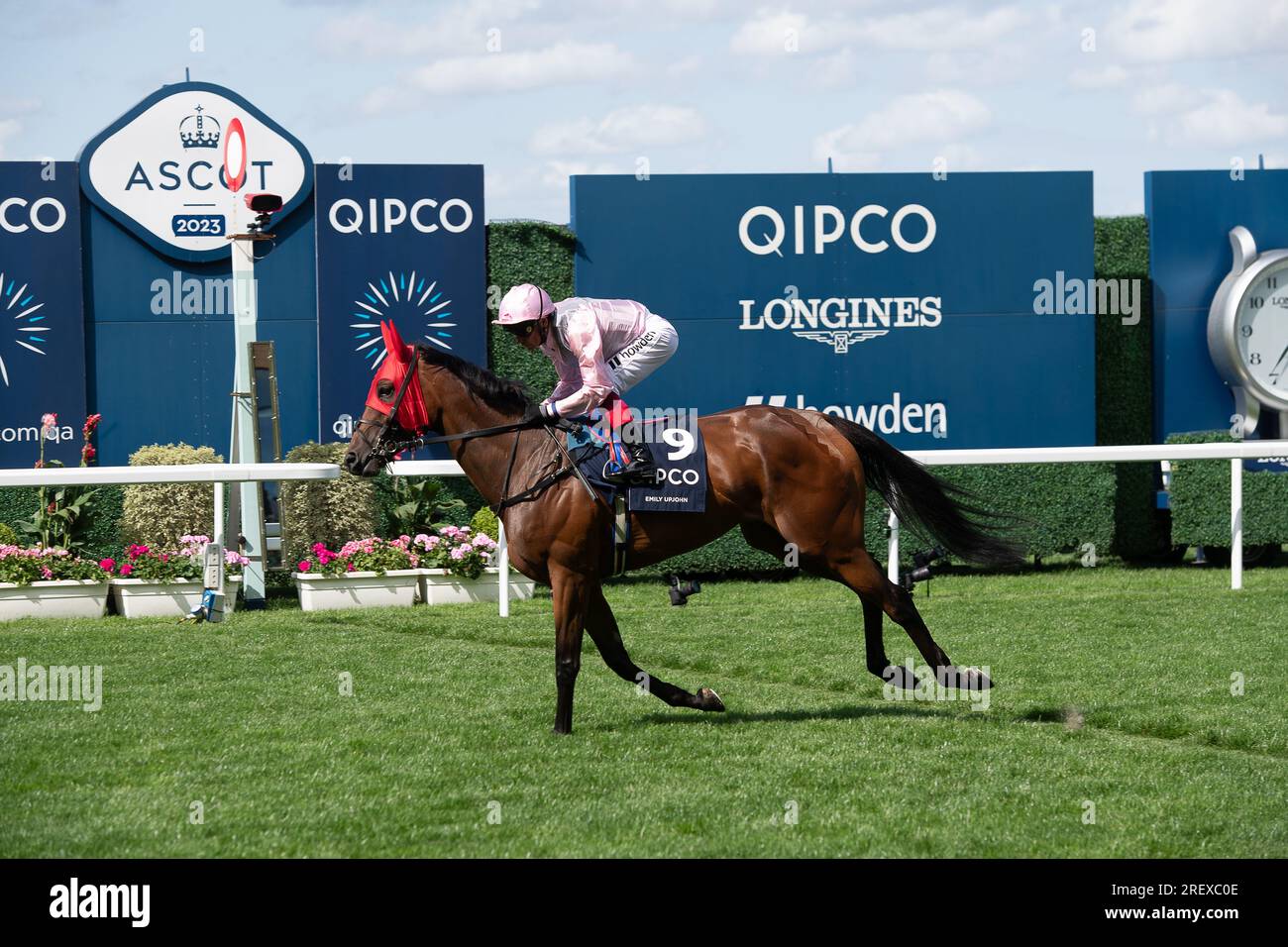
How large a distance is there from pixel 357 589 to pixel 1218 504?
6899mm

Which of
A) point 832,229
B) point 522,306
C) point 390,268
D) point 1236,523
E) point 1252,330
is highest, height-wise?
point 832,229

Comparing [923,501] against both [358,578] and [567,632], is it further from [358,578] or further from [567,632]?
[358,578]

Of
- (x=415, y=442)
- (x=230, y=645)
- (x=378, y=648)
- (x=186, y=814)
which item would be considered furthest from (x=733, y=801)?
(x=230, y=645)

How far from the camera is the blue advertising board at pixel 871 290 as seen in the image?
1169cm

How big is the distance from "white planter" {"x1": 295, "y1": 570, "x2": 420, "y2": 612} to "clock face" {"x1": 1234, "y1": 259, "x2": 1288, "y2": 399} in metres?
7.11

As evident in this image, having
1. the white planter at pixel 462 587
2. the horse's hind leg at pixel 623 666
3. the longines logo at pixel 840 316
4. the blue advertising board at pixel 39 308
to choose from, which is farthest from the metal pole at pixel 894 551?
the blue advertising board at pixel 39 308

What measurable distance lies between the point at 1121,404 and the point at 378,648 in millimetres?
7333

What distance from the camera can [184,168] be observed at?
11.3 m

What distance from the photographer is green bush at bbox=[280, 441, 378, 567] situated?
10.7m

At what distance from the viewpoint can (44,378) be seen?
11.0m

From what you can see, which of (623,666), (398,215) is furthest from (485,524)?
(623,666)

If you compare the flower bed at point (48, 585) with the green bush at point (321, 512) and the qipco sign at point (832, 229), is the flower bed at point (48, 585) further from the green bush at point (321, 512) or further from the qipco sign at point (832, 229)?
the qipco sign at point (832, 229)
